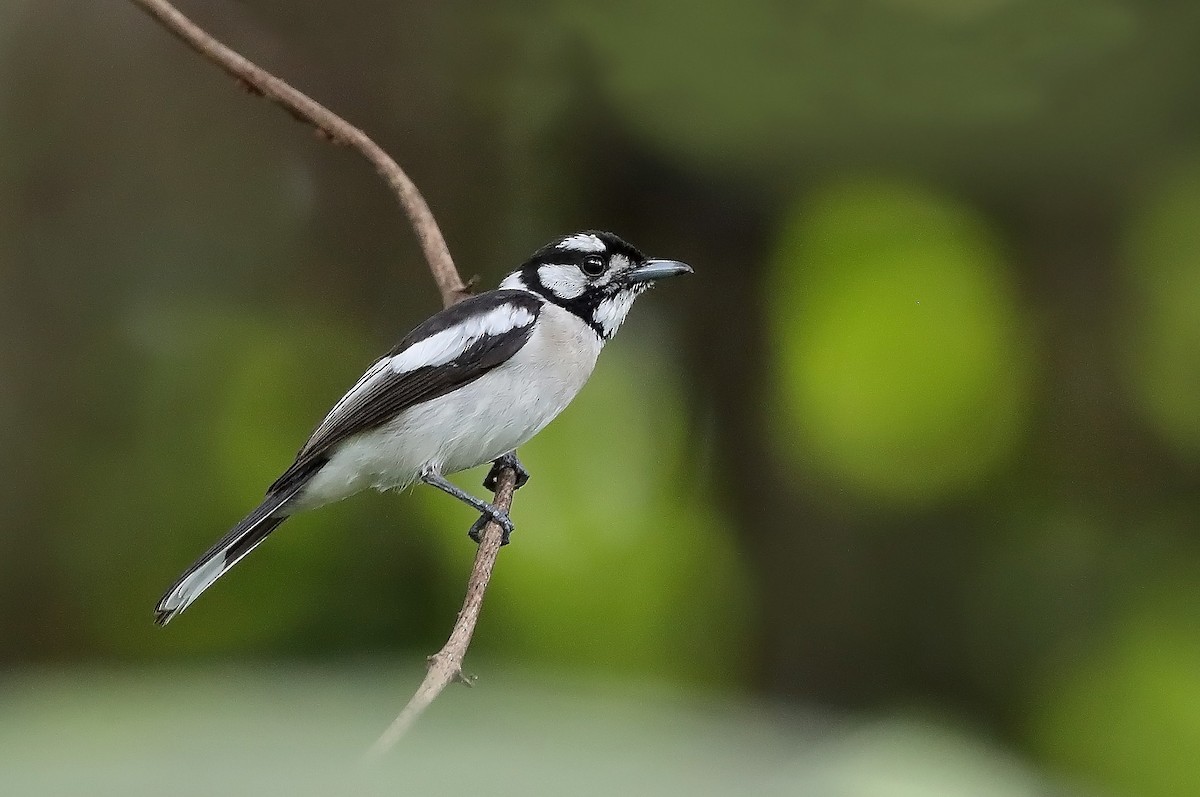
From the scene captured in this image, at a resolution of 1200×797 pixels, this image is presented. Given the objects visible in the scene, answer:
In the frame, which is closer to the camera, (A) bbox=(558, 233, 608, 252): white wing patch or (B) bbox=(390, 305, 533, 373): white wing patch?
(B) bbox=(390, 305, 533, 373): white wing patch

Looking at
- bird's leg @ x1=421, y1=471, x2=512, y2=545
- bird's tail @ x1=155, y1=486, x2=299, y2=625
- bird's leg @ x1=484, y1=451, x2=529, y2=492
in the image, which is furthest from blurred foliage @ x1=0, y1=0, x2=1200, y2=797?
bird's tail @ x1=155, y1=486, x2=299, y2=625

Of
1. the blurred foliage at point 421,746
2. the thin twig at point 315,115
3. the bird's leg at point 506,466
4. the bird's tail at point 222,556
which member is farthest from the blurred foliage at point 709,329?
the blurred foliage at point 421,746

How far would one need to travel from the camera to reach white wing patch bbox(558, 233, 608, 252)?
3.21 metres

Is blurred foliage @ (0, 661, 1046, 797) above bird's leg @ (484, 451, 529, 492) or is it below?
below

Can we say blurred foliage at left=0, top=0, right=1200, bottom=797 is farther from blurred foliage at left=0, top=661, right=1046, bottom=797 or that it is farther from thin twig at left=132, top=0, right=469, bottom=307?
blurred foliage at left=0, top=661, right=1046, bottom=797

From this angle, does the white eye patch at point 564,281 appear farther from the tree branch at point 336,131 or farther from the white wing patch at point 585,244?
the tree branch at point 336,131

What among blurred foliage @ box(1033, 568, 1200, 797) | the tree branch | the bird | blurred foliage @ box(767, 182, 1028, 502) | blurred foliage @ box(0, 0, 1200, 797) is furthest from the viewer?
blurred foliage @ box(767, 182, 1028, 502)

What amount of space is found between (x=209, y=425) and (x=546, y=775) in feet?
12.6

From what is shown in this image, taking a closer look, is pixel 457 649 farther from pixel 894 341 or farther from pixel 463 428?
pixel 894 341

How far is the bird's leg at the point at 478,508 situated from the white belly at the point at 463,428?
0.03 m

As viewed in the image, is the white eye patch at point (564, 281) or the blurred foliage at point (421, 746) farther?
the white eye patch at point (564, 281)

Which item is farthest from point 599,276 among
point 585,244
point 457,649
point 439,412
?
point 457,649

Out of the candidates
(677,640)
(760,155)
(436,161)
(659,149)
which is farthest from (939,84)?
(677,640)

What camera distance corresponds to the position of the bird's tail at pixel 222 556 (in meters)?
2.67
